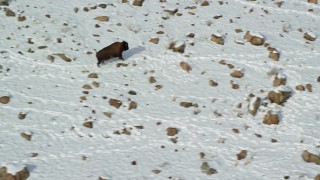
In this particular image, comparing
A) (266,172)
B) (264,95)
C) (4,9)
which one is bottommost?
(266,172)

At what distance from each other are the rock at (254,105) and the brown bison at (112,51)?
3.35 m

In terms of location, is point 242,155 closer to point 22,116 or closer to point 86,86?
point 86,86

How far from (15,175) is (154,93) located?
346cm

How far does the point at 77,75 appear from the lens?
365 inches

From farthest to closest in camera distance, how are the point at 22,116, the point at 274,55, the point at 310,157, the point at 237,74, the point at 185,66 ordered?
the point at 274,55 < the point at 185,66 < the point at 237,74 < the point at 22,116 < the point at 310,157

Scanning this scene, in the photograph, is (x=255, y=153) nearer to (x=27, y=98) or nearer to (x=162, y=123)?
(x=162, y=123)

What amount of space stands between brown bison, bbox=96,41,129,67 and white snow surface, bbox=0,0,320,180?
7.6 inches

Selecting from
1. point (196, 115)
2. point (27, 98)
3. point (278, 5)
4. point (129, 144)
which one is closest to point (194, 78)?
point (196, 115)

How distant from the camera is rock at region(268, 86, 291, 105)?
27.9ft

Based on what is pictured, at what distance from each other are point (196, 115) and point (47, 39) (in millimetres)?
4563

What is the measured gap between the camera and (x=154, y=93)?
350 inches

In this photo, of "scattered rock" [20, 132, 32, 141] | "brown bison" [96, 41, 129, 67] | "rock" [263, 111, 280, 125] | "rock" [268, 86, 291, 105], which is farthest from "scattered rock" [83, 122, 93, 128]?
"rock" [268, 86, 291, 105]

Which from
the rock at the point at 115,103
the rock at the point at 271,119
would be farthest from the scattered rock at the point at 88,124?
the rock at the point at 271,119

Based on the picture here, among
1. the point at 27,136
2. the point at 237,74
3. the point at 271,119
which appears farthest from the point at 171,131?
the point at 27,136
